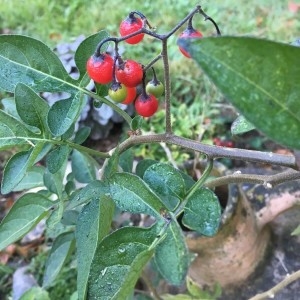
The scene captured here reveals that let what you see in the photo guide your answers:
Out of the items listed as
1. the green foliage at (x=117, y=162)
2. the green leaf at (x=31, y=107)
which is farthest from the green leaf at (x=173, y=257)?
the green leaf at (x=31, y=107)

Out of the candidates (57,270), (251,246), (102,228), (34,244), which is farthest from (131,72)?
(34,244)

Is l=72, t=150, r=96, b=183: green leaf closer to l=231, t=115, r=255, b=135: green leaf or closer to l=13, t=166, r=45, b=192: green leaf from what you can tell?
l=13, t=166, r=45, b=192: green leaf

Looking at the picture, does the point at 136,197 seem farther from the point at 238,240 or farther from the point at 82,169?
the point at 238,240

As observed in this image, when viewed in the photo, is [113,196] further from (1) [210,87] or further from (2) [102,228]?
(1) [210,87]

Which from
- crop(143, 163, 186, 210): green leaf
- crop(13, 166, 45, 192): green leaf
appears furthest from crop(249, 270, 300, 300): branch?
crop(13, 166, 45, 192): green leaf

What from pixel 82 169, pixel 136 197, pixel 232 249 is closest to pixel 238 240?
pixel 232 249

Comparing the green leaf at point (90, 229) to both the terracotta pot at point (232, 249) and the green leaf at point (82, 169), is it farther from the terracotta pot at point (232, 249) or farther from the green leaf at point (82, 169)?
the terracotta pot at point (232, 249)
